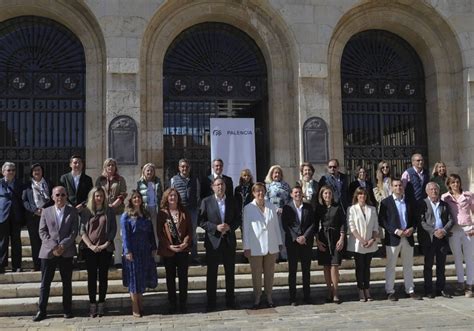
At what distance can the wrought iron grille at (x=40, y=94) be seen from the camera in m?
11.2

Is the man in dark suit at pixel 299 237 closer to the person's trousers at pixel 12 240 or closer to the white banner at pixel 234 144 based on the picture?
the white banner at pixel 234 144

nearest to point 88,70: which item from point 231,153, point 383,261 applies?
point 231,153

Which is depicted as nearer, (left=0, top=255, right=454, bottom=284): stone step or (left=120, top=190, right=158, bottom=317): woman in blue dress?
(left=120, top=190, right=158, bottom=317): woman in blue dress

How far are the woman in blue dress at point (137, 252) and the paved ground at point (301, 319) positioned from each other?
0.42 meters

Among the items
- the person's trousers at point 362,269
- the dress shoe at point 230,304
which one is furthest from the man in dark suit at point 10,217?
the person's trousers at point 362,269

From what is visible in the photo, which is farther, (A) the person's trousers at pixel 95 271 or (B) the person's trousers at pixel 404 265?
(B) the person's trousers at pixel 404 265

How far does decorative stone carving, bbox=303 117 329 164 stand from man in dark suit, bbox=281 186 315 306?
3374mm

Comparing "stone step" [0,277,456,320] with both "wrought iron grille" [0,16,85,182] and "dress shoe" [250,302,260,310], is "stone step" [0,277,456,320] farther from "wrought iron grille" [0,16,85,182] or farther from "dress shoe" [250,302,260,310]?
"wrought iron grille" [0,16,85,182]

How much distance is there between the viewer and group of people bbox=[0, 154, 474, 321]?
23.3 ft

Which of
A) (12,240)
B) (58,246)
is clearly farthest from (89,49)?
(58,246)

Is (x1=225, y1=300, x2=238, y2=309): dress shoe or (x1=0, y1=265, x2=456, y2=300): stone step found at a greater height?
(x1=0, y1=265, x2=456, y2=300): stone step

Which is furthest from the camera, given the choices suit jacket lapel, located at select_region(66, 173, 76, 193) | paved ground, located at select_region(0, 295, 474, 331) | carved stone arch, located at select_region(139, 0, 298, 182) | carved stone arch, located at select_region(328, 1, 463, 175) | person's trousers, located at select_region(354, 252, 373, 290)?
carved stone arch, located at select_region(328, 1, 463, 175)

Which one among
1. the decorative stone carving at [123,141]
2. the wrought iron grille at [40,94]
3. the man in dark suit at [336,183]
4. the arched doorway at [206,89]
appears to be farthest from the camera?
the arched doorway at [206,89]

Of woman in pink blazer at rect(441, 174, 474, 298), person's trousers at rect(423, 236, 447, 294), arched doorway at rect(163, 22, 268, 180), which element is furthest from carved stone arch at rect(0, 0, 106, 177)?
woman in pink blazer at rect(441, 174, 474, 298)
